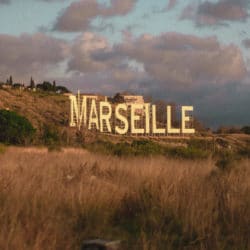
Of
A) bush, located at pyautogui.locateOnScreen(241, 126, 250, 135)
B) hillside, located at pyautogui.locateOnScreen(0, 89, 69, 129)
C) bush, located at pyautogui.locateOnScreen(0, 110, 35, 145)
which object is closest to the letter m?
hillside, located at pyautogui.locateOnScreen(0, 89, 69, 129)

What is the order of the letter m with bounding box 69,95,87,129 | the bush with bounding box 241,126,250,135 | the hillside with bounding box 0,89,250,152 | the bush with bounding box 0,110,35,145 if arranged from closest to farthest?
1. the bush with bounding box 0,110,35,145
2. the letter m with bounding box 69,95,87,129
3. the hillside with bounding box 0,89,250,152
4. the bush with bounding box 241,126,250,135

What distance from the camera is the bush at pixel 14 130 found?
163 feet

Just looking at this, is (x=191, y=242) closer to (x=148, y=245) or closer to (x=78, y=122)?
(x=148, y=245)

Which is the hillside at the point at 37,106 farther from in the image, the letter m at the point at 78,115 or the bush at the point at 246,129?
the bush at the point at 246,129

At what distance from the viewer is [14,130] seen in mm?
51844

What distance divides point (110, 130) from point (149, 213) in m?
72.7

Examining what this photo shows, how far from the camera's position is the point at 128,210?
10.8 meters

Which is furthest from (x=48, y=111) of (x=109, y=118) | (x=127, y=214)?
(x=127, y=214)

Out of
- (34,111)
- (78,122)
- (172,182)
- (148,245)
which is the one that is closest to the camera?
(148,245)

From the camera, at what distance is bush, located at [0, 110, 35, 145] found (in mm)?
49537

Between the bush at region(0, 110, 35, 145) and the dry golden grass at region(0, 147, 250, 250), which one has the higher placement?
the bush at region(0, 110, 35, 145)

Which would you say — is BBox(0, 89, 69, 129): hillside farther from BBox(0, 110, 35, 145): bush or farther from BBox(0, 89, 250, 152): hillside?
BBox(0, 110, 35, 145): bush

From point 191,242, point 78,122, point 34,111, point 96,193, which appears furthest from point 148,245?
point 34,111

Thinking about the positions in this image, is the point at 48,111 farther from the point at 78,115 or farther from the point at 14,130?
the point at 14,130
